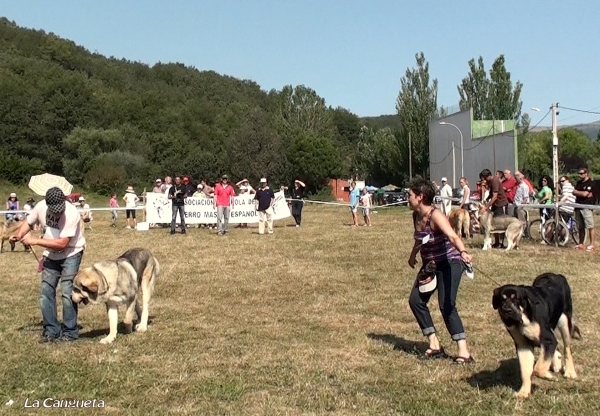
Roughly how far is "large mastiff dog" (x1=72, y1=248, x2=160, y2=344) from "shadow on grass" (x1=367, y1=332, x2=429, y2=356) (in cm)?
266

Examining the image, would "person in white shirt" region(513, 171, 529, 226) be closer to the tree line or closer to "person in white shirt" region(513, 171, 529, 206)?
"person in white shirt" region(513, 171, 529, 206)

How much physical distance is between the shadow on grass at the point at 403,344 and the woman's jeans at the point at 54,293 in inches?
128

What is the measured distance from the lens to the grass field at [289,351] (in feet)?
16.3

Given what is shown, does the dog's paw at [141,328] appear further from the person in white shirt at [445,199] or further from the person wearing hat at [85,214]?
the person in white shirt at [445,199]

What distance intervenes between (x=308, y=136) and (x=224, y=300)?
209 feet

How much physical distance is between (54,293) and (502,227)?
35.1 feet

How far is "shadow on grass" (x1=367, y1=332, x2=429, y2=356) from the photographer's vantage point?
6.46 meters

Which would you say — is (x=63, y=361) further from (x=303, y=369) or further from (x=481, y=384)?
(x=481, y=384)

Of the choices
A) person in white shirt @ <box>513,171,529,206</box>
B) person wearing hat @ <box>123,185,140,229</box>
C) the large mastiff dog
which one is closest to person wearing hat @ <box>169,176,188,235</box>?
person wearing hat @ <box>123,185,140,229</box>

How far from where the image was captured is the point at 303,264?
43.0 feet

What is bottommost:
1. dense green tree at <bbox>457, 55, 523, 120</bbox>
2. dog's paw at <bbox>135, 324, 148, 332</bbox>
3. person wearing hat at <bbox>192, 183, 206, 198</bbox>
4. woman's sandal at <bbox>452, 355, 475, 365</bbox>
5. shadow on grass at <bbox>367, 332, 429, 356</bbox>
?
shadow on grass at <bbox>367, 332, 429, 356</bbox>

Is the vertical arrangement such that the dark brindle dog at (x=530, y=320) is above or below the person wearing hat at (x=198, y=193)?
below

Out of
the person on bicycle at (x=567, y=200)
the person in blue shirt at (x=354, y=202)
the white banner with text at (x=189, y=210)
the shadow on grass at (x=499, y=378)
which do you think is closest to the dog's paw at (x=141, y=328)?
the shadow on grass at (x=499, y=378)

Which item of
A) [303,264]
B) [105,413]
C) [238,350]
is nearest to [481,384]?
[238,350]
